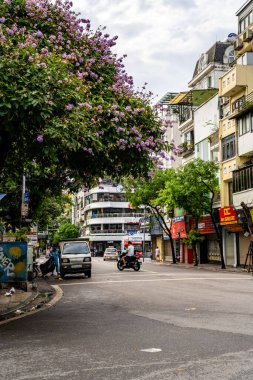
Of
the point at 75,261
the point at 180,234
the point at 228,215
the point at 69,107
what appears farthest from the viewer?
the point at 180,234

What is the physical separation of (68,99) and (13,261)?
391 inches

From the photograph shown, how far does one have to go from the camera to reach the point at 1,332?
974cm

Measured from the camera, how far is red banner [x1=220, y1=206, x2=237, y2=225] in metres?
40.0

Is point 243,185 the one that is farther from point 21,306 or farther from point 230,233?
point 21,306

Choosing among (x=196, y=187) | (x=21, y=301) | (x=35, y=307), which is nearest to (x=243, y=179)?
(x=196, y=187)

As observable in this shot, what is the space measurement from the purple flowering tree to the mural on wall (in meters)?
5.03

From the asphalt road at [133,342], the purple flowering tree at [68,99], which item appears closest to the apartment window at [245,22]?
the purple flowering tree at [68,99]

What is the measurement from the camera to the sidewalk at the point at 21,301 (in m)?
12.8

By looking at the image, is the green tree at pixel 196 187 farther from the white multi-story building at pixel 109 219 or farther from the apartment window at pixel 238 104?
the white multi-story building at pixel 109 219

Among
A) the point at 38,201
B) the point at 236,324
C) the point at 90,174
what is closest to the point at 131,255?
the point at 38,201

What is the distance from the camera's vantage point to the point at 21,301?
15258mm

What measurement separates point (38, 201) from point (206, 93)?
2902 centimetres

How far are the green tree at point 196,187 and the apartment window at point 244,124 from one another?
5.00 meters

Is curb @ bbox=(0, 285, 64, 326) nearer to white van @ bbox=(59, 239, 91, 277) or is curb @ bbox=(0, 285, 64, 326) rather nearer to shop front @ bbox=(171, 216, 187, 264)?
white van @ bbox=(59, 239, 91, 277)
